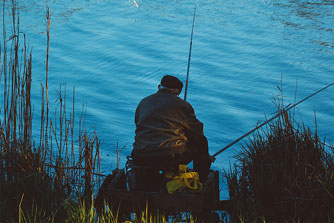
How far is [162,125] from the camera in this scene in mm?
4305

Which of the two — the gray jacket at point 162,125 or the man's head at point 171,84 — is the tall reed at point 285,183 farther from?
the man's head at point 171,84

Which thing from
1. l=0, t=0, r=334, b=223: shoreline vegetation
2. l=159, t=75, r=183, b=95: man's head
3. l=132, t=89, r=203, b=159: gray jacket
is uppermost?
l=159, t=75, r=183, b=95: man's head

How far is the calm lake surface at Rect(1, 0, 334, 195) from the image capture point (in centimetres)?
787

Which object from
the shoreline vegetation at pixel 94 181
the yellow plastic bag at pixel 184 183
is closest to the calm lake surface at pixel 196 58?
Answer: the shoreline vegetation at pixel 94 181

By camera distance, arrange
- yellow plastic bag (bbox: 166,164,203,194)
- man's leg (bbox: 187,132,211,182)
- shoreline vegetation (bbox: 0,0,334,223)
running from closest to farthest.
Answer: yellow plastic bag (bbox: 166,164,203,194) → shoreline vegetation (bbox: 0,0,334,223) → man's leg (bbox: 187,132,211,182)

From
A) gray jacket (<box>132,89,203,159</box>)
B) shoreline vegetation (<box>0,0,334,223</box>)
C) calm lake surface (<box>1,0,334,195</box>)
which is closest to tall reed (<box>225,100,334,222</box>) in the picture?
shoreline vegetation (<box>0,0,334,223</box>)

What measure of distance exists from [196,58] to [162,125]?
6.18 meters

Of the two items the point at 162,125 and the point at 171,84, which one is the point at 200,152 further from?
the point at 171,84

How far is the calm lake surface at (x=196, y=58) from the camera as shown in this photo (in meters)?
7.87

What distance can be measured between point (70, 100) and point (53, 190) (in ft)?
13.4

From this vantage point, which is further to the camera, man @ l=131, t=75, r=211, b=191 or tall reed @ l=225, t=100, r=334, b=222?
man @ l=131, t=75, r=211, b=191

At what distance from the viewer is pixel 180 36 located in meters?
11.6

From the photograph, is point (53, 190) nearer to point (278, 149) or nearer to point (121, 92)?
point (278, 149)

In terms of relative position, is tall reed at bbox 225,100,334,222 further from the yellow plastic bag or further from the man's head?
the man's head
